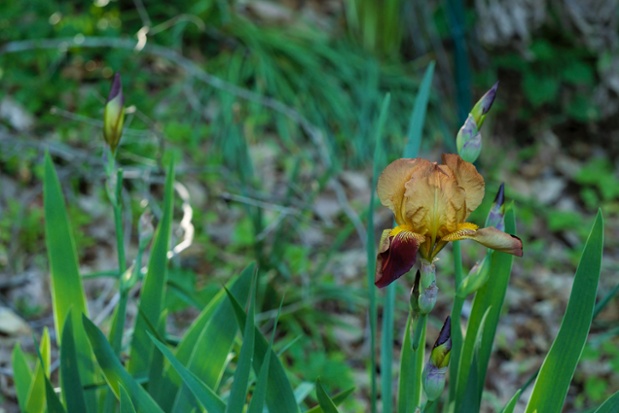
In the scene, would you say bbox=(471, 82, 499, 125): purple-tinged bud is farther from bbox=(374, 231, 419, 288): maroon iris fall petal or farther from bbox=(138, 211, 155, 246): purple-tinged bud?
bbox=(138, 211, 155, 246): purple-tinged bud

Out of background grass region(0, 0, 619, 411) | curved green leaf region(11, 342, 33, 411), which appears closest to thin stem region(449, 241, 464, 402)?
curved green leaf region(11, 342, 33, 411)

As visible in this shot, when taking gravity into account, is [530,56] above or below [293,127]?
above

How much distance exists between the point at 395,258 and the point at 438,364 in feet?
0.51

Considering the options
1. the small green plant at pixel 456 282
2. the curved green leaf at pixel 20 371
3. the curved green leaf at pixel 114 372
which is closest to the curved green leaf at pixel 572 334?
the small green plant at pixel 456 282

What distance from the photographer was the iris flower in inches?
35.3

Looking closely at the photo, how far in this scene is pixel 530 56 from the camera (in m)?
3.39

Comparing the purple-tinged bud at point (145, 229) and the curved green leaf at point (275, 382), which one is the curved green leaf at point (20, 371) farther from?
the curved green leaf at point (275, 382)

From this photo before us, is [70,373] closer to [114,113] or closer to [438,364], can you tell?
[114,113]

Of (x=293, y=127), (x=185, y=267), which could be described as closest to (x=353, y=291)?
(x=185, y=267)

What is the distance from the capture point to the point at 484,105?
1066 millimetres

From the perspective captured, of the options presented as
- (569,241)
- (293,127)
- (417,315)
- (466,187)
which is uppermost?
(466,187)

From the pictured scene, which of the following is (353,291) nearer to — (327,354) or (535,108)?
(327,354)

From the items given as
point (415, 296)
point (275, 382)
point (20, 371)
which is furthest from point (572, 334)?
point (20, 371)

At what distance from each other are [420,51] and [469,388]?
9.09 feet
